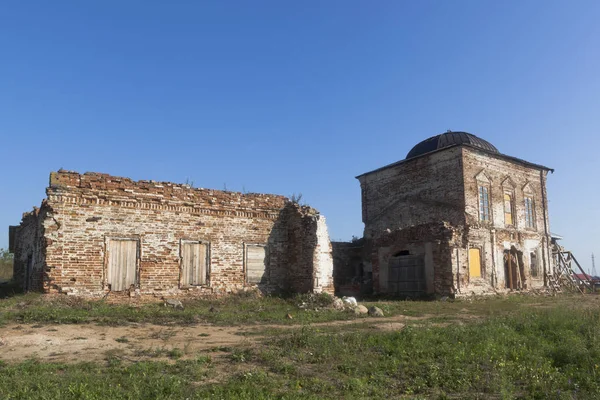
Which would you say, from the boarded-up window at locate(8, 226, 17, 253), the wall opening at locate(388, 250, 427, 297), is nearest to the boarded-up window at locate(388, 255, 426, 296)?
the wall opening at locate(388, 250, 427, 297)

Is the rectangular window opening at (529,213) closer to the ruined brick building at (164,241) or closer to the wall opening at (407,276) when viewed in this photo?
the wall opening at (407,276)

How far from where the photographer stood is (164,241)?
1458 centimetres

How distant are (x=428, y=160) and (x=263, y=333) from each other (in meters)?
17.1

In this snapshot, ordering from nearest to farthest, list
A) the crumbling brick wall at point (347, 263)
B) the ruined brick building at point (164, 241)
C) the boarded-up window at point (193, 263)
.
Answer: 1. the ruined brick building at point (164, 241)
2. the boarded-up window at point (193, 263)
3. the crumbling brick wall at point (347, 263)

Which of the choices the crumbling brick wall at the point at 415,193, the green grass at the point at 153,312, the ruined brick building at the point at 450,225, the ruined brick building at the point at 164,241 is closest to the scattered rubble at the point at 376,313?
the green grass at the point at 153,312

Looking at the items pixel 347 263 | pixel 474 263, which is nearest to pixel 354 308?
pixel 474 263

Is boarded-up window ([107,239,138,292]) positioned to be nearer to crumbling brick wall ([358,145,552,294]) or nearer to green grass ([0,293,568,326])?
green grass ([0,293,568,326])

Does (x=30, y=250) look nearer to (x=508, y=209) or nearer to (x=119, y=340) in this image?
(x=119, y=340)

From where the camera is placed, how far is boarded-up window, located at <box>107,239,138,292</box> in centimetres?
1358

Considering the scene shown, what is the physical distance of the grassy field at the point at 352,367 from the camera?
18.6 ft

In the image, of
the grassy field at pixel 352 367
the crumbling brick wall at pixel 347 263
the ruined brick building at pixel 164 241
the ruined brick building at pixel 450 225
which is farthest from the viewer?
the crumbling brick wall at pixel 347 263

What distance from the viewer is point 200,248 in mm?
15250

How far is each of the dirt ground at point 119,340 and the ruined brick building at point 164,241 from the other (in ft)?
11.9

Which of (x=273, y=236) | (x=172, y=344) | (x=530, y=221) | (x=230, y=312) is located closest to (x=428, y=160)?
(x=530, y=221)
